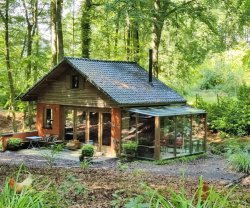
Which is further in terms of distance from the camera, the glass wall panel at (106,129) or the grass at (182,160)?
the glass wall panel at (106,129)

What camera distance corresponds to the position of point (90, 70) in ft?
59.5

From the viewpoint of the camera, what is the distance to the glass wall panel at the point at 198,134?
18.0 meters

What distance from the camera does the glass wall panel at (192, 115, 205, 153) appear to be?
1802 centimetres

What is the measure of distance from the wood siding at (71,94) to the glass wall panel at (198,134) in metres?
4.26

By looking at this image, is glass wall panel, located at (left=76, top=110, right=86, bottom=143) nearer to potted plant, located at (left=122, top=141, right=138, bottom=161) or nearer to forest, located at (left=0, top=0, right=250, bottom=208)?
forest, located at (left=0, top=0, right=250, bottom=208)

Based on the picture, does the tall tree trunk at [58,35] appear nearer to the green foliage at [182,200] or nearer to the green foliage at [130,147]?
the green foliage at [130,147]

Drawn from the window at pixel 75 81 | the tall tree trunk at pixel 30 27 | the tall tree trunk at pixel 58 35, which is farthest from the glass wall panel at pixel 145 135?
the tall tree trunk at pixel 30 27

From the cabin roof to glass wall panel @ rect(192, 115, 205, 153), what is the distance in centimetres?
138

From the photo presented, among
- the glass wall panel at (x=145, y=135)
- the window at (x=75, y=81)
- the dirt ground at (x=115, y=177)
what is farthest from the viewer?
the window at (x=75, y=81)

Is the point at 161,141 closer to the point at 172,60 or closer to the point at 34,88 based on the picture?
the point at 34,88

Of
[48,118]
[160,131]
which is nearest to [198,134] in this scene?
[160,131]

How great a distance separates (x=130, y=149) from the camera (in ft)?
54.2

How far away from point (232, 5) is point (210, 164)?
35.5ft

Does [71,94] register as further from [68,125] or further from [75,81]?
[68,125]
